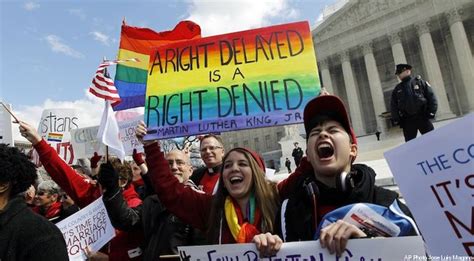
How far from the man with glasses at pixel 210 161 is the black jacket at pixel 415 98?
184 inches

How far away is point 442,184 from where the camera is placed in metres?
1.40

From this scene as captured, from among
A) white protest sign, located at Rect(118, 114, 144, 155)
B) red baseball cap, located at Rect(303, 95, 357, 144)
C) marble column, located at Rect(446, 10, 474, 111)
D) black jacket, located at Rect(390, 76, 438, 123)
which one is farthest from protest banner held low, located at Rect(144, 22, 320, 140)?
marble column, located at Rect(446, 10, 474, 111)

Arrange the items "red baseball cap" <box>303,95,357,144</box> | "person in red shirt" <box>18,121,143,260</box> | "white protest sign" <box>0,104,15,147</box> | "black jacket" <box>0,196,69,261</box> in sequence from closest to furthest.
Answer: "black jacket" <box>0,196,69,261</box> → "red baseball cap" <box>303,95,357,144</box> → "person in red shirt" <box>18,121,143,260</box> → "white protest sign" <box>0,104,15,147</box>

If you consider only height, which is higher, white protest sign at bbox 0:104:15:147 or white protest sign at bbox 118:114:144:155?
Result: white protest sign at bbox 0:104:15:147

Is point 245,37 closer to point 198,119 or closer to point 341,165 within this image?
point 198,119

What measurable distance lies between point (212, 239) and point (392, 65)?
3908 cm

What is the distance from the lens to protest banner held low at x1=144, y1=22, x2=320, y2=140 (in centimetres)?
320

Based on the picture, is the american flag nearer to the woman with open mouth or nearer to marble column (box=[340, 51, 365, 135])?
the woman with open mouth

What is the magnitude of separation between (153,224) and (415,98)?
19.5 ft

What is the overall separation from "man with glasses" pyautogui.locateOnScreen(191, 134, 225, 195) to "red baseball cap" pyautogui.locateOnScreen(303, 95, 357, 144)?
1.93 meters

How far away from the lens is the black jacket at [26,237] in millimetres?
1891

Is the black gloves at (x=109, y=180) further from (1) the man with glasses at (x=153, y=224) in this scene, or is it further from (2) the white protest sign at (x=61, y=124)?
(2) the white protest sign at (x=61, y=124)

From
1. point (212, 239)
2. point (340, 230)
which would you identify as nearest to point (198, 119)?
point (212, 239)

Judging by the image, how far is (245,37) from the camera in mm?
3631
